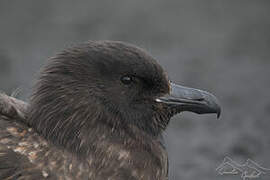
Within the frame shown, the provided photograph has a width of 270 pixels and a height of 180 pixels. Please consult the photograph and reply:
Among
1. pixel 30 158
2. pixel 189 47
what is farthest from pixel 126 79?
pixel 189 47

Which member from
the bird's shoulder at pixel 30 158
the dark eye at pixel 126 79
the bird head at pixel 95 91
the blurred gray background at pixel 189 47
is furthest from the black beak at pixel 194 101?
the blurred gray background at pixel 189 47

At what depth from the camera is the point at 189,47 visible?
8320mm

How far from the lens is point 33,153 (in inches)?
139

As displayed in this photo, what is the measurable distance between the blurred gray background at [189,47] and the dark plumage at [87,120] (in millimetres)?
2756

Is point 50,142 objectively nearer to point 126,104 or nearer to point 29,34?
point 126,104

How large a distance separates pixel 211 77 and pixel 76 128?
4.34 meters

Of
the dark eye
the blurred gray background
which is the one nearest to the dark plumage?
the dark eye

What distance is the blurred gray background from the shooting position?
6793mm

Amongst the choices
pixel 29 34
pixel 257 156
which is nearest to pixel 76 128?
pixel 257 156

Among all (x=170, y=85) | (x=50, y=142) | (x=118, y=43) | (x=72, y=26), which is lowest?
(x=72, y=26)

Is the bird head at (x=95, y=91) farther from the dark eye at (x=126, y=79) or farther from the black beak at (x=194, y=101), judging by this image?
the black beak at (x=194, y=101)

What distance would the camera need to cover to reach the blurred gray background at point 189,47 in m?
6.79

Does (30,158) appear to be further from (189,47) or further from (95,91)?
(189,47)

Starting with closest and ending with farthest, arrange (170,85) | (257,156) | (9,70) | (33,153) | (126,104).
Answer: (33,153) < (126,104) < (170,85) < (257,156) < (9,70)
